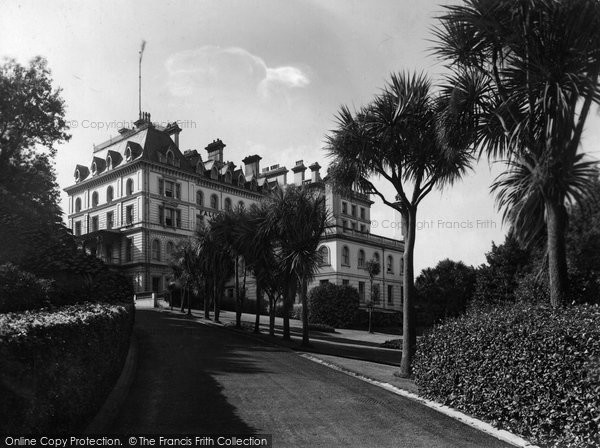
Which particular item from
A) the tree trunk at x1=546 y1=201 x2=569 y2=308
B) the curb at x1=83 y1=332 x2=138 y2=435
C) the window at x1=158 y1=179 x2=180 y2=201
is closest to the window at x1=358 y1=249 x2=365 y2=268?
the window at x1=158 y1=179 x2=180 y2=201

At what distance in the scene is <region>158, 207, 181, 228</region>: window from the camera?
70.1 m

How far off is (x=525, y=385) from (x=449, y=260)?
47.8 meters

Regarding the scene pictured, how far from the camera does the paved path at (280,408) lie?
8.57m

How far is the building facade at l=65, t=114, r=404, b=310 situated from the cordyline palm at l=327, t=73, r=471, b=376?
1837 inches

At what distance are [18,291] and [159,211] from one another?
2155 inches

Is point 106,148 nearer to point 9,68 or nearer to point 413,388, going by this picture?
point 9,68

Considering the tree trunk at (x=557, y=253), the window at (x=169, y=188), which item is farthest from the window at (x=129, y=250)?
the tree trunk at (x=557, y=253)

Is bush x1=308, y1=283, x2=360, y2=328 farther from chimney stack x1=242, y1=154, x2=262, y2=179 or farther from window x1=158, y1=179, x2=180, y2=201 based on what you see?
chimney stack x1=242, y1=154, x2=262, y2=179

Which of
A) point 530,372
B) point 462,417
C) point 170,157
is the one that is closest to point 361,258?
point 170,157

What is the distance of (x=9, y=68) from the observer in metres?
34.1

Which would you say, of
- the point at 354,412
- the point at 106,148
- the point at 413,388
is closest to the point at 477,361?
the point at 354,412

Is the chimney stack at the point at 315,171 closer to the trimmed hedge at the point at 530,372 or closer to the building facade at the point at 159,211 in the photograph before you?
the building facade at the point at 159,211

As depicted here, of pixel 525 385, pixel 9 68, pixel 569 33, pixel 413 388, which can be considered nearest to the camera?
pixel 525 385

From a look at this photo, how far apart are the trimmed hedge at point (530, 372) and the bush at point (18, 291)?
11.7 m
